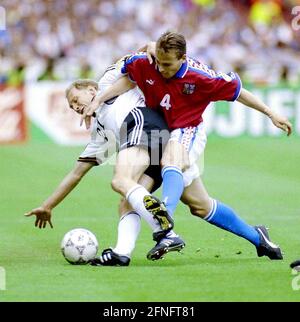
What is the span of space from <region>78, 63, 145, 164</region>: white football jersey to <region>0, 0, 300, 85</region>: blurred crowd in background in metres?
15.4

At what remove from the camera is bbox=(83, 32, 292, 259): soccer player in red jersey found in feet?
24.5

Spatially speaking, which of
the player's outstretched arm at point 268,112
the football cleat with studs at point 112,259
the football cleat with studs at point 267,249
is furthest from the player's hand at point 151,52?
the football cleat with studs at point 267,249

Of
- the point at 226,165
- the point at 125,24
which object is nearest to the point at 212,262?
the point at 226,165

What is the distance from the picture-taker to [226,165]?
666 inches

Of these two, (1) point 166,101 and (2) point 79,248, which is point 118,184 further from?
(1) point 166,101

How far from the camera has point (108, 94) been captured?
7609mm

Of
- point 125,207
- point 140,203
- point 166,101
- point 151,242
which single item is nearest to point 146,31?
point 151,242

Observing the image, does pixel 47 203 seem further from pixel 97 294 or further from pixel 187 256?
pixel 97 294

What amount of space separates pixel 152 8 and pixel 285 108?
6.30 meters

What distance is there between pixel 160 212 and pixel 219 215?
3.04 ft

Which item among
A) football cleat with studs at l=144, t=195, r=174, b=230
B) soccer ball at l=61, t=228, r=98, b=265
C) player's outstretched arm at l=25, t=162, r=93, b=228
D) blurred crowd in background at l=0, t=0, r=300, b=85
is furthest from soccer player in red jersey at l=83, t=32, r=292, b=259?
blurred crowd in background at l=0, t=0, r=300, b=85

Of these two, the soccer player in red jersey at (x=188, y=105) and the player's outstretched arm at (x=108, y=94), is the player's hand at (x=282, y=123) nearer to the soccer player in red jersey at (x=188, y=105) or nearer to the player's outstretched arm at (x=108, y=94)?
the soccer player in red jersey at (x=188, y=105)

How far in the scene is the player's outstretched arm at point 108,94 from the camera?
24.3 ft

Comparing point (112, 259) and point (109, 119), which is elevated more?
point (109, 119)
